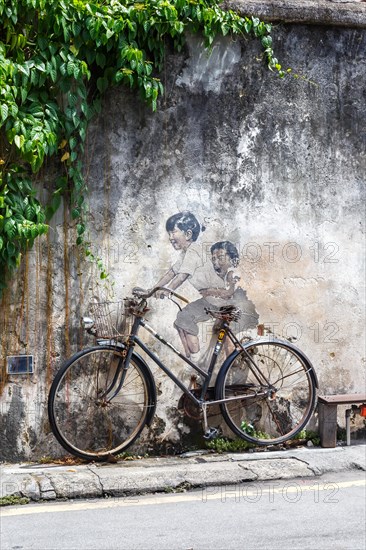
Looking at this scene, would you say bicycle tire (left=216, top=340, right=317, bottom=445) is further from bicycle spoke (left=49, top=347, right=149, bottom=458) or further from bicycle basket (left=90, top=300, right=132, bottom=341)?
bicycle basket (left=90, top=300, right=132, bottom=341)

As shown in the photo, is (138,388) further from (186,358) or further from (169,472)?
(169,472)

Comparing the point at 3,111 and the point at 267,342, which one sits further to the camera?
the point at 267,342

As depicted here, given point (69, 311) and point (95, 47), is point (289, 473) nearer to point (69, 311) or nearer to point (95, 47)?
point (69, 311)

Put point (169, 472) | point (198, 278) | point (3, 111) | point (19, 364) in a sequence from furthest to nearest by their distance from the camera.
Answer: point (198, 278), point (19, 364), point (169, 472), point (3, 111)

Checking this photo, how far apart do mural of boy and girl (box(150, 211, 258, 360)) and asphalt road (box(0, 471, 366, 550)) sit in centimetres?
152

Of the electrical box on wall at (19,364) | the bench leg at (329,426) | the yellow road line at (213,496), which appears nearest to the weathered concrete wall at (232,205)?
the electrical box on wall at (19,364)

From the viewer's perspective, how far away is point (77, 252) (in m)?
7.44

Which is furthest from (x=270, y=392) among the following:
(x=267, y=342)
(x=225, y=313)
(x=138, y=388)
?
(x=138, y=388)

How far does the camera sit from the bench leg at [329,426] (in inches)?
309

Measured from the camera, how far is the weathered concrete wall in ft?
24.2

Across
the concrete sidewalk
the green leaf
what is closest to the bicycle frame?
the concrete sidewalk

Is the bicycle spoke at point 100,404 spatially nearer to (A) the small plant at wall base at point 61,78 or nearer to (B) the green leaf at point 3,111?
(A) the small plant at wall base at point 61,78

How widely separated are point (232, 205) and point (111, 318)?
144 centimetres

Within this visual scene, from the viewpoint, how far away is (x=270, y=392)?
785 cm
